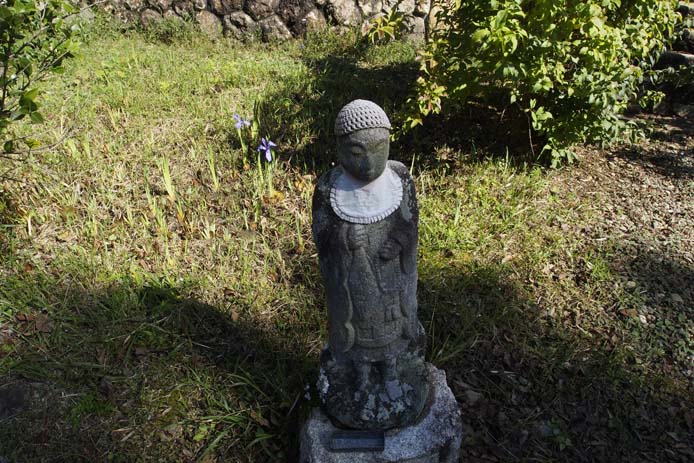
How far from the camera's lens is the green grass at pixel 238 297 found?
2693mm

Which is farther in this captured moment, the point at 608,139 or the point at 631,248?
the point at 608,139

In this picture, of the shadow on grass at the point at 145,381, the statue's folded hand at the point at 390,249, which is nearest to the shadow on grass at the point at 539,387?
the shadow on grass at the point at 145,381

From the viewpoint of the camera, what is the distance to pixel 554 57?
3838 millimetres

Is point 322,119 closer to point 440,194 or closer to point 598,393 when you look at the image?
point 440,194

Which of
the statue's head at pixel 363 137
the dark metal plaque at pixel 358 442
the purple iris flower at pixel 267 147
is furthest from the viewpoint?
the purple iris flower at pixel 267 147

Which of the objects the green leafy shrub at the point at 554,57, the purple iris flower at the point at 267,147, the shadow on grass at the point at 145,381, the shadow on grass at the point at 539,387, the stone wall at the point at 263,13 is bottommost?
the shadow on grass at the point at 539,387

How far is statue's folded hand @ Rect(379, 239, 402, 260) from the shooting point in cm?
196

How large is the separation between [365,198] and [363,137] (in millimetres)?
240

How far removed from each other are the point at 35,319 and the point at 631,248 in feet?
13.0

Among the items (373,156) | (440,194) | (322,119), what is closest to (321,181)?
(373,156)

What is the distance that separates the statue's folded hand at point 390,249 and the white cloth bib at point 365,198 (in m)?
0.11

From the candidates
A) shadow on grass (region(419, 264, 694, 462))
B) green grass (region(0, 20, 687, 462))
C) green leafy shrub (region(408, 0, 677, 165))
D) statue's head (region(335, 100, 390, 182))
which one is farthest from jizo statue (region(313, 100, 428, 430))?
green leafy shrub (region(408, 0, 677, 165))

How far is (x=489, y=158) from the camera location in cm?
441

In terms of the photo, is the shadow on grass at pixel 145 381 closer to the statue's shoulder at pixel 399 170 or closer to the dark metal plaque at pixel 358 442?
the dark metal plaque at pixel 358 442
